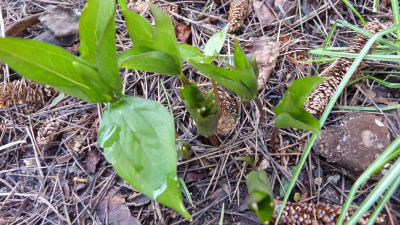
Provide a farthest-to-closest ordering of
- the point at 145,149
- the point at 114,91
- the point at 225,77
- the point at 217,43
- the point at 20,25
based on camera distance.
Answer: the point at 20,25, the point at 217,43, the point at 225,77, the point at 114,91, the point at 145,149

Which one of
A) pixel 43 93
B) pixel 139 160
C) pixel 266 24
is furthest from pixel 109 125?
pixel 266 24

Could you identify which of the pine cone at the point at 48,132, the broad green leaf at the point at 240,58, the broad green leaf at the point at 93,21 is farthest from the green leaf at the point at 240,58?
the pine cone at the point at 48,132

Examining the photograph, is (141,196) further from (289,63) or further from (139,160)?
(289,63)

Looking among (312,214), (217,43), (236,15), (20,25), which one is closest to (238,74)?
(217,43)

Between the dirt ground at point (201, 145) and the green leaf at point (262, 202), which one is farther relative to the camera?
the dirt ground at point (201, 145)

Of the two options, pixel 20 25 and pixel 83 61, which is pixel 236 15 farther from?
pixel 20 25

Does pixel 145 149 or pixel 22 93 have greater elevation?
pixel 145 149

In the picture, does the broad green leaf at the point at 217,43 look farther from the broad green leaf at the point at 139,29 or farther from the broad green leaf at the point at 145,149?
the broad green leaf at the point at 145,149

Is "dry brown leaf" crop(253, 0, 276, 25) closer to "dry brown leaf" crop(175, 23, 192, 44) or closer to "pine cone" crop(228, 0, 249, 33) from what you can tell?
"pine cone" crop(228, 0, 249, 33)
